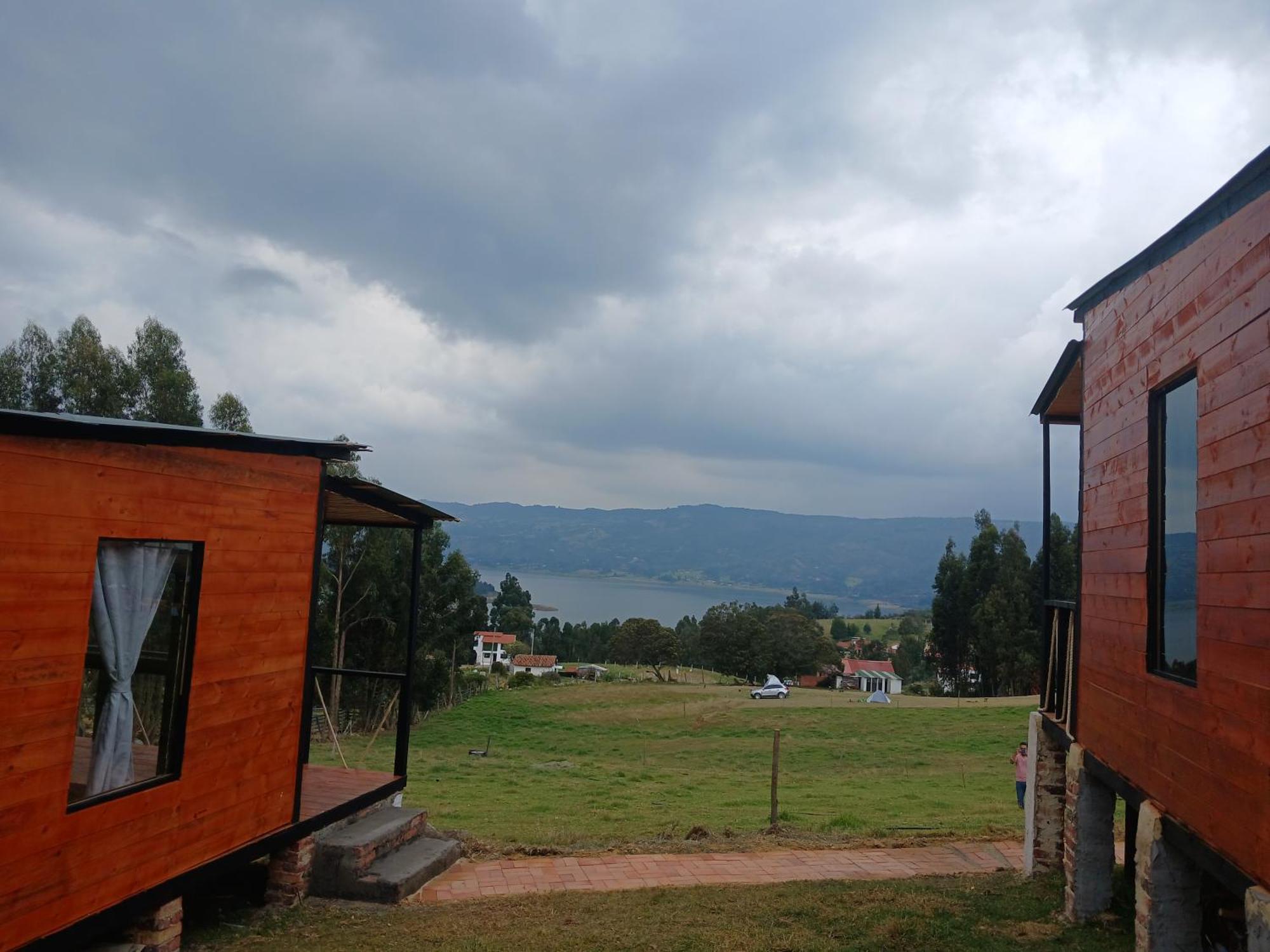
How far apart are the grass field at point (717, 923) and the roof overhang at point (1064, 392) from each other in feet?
14.6

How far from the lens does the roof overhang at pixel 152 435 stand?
4941 mm

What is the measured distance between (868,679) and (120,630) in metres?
77.0

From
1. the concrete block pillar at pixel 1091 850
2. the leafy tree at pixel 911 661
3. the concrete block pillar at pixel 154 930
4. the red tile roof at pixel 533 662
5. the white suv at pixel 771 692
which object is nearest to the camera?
the concrete block pillar at pixel 154 930

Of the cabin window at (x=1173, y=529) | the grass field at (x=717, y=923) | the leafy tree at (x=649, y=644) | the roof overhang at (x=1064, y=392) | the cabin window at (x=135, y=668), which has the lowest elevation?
the leafy tree at (x=649, y=644)

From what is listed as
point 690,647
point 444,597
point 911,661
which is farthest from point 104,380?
point 911,661

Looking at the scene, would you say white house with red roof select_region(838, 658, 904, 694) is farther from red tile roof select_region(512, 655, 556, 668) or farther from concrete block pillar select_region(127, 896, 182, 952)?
concrete block pillar select_region(127, 896, 182, 952)

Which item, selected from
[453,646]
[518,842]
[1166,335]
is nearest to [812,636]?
[453,646]

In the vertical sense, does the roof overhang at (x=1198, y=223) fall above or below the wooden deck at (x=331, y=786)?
above

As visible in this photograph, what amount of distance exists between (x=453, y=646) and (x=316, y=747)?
16.9 m

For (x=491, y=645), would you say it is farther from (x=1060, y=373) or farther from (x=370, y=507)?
(x=1060, y=373)

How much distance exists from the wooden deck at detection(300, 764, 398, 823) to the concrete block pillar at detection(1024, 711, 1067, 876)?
266 inches

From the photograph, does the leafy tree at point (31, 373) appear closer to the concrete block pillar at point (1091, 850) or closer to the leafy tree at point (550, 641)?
the concrete block pillar at point (1091, 850)

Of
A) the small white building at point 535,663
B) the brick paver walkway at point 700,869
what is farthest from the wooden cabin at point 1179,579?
the small white building at point 535,663

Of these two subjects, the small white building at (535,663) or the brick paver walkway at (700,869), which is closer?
the brick paver walkway at (700,869)
